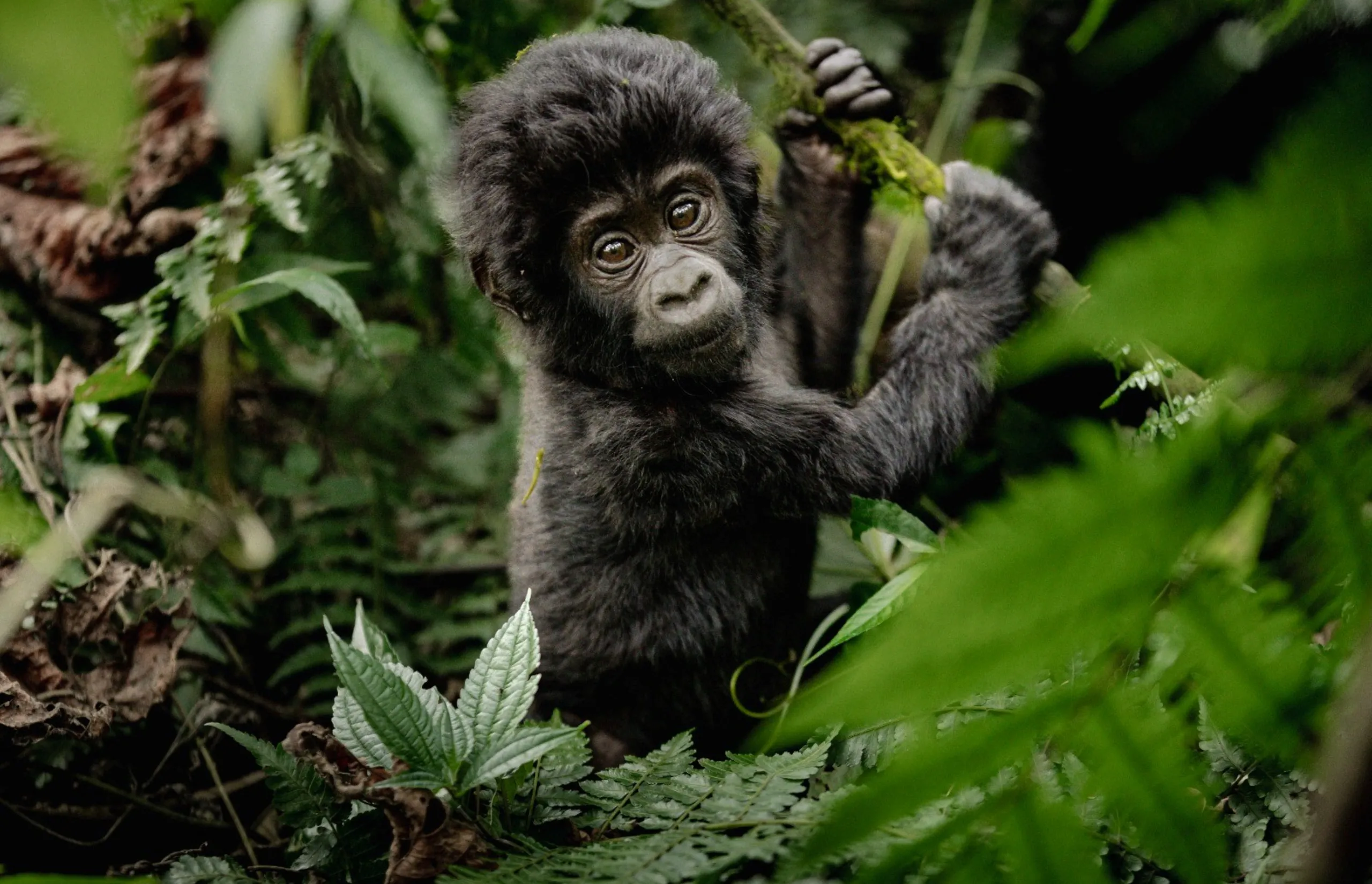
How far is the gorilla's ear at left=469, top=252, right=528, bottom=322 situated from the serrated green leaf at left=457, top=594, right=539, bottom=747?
45.3 inches

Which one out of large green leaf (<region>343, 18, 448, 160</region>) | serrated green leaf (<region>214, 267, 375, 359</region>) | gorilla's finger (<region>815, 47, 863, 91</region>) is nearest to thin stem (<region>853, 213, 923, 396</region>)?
gorilla's finger (<region>815, 47, 863, 91</region>)

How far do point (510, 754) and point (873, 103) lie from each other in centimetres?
210

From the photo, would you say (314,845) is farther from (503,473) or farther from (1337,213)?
(503,473)

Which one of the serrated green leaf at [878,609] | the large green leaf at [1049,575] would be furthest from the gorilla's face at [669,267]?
the large green leaf at [1049,575]

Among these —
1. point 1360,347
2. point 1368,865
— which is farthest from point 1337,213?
point 1368,865

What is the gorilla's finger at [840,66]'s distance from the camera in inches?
112

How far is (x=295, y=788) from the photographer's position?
1.95 metres

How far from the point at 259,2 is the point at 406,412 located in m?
2.56

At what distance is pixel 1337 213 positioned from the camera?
669 mm

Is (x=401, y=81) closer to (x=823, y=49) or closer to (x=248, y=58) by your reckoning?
(x=248, y=58)

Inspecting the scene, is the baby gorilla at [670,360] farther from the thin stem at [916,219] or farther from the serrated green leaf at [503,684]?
the serrated green leaf at [503,684]

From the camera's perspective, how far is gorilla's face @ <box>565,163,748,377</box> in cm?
257

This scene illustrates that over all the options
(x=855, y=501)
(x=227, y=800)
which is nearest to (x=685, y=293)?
(x=855, y=501)

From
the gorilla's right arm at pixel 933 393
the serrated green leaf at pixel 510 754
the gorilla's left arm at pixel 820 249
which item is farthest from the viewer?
the gorilla's left arm at pixel 820 249
